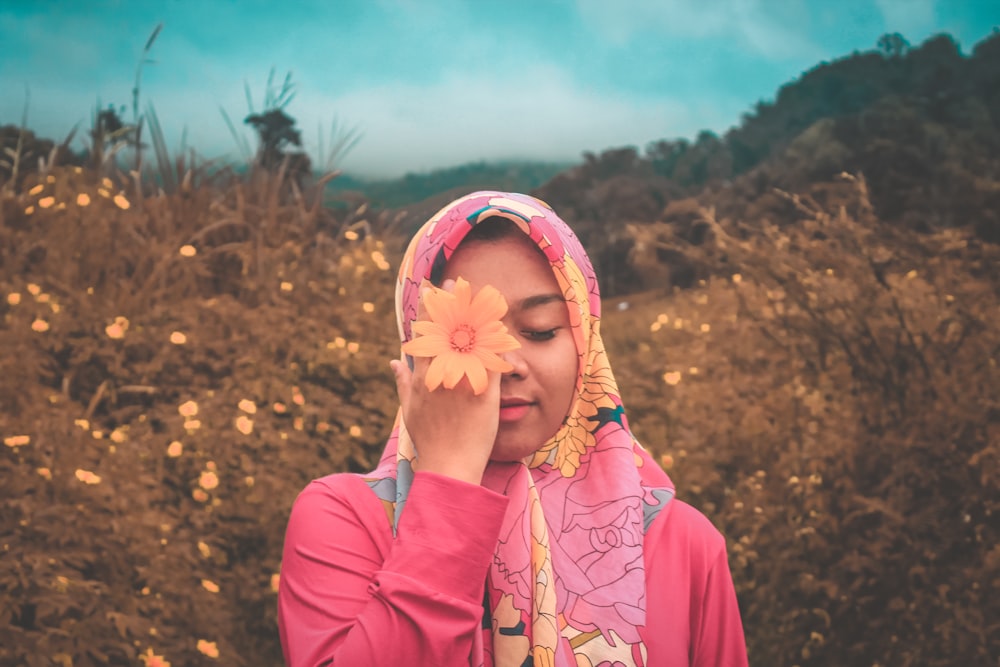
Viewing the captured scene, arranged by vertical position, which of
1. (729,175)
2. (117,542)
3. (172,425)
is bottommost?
(117,542)

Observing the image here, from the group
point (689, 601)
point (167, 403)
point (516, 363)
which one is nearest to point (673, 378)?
point (167, 403)

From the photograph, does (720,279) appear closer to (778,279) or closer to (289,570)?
(778,279)

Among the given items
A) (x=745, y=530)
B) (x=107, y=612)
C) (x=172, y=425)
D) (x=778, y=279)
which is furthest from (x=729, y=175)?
(x=107, y=612)

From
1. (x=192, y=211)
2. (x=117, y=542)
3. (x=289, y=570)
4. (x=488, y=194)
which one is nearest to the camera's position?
(x=289, y=570)

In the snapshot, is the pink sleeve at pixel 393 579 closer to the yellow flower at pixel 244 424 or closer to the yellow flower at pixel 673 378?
the yellow flower at pixel 244 424

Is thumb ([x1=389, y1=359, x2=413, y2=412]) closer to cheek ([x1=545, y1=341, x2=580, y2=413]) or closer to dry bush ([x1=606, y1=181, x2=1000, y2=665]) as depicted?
cheek ([x1=545, y1=341, x2=580, y2=413])

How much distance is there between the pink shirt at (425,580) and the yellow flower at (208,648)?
1128 mm

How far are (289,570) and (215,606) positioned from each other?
1.28 m

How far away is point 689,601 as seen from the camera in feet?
3.57

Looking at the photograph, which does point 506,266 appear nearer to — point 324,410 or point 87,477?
point 87,477

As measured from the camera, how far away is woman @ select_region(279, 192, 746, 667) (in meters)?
0.90

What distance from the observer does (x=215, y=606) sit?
6.94ft

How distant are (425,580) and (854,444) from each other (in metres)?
2.04

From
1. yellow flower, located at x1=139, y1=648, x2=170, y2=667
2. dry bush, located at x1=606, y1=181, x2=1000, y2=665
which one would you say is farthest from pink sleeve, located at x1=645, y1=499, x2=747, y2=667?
yellow flower, located at x1=139, y1=648, x2=170, y2=667
